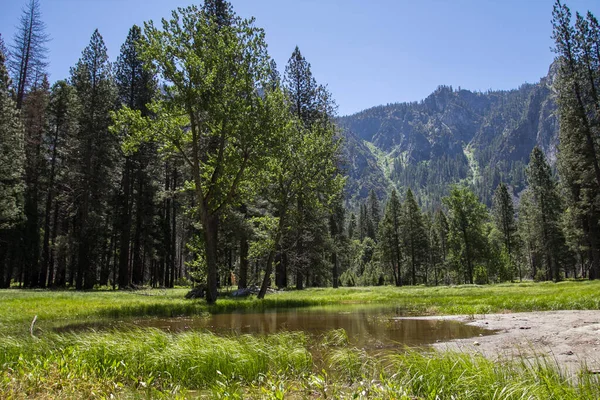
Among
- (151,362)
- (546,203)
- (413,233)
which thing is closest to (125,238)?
(151,362)

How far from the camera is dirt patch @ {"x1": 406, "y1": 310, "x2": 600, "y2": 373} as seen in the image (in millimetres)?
5668

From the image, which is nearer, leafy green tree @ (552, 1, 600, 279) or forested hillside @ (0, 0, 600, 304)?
forested hillside @ (0, 0, 600, 304)

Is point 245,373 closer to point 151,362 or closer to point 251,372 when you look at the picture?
point 251,372

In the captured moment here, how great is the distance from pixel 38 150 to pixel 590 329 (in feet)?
159

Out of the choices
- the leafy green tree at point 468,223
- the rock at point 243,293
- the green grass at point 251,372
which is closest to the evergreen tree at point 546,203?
the leafy green tree at point 468,223

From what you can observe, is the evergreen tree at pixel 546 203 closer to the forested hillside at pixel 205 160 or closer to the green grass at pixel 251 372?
the forested hillside at pixel 205 160

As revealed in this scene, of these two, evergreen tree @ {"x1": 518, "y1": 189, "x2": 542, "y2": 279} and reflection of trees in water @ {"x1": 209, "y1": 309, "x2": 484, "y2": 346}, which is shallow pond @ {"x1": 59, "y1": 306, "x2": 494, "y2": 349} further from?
evergreen tree @ {"x1": 518, "y1": 189, "x2": 542, "y2": 279}

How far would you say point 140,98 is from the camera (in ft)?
119

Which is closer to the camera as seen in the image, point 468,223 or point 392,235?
point 468,223

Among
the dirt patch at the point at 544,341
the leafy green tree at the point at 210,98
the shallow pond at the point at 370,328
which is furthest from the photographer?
the leafy green tree at the point at 210,98

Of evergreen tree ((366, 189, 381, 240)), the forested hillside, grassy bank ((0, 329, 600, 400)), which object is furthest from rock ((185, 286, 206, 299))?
evergreen tree ((366, 189, 381, 240))

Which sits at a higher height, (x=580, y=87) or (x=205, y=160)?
(x=580, y=87)

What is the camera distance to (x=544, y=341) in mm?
7414

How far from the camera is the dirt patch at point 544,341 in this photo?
18.6 ft
